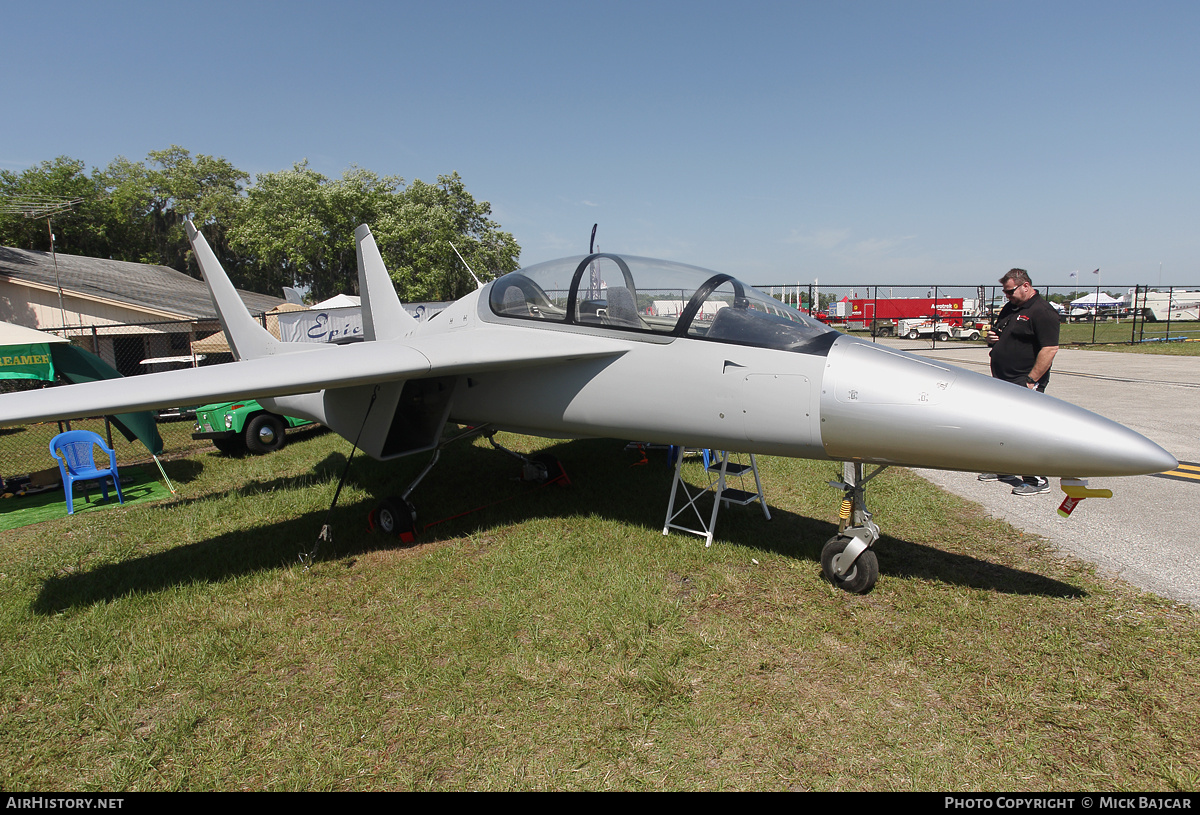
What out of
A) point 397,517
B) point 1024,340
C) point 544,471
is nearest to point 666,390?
point 397,517

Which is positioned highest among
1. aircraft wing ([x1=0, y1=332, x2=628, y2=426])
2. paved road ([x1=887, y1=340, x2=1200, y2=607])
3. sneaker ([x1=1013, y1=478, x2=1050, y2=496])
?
aircraft wing ([x1=0, y1=332, x2=628, y2=426])

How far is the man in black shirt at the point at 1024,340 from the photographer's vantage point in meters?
5.69

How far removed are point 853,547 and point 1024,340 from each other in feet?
11.8

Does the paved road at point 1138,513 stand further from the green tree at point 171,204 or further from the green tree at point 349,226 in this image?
the green tree at point 171,204

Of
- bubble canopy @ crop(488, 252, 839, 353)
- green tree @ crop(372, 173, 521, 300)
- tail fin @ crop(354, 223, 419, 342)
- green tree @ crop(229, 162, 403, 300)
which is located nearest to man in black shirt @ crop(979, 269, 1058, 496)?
bubble canopy @ crop(488, 252, 839, 353)

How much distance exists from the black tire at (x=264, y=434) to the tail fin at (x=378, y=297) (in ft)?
11.2

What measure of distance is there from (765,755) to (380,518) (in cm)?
427

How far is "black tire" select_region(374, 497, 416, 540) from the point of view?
217 inches

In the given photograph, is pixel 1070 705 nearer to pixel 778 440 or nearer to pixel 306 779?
pixel 778 440

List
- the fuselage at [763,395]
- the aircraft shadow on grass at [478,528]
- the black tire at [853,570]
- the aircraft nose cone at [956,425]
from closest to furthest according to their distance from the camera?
the aircraft nose cone at [956,425] < the fuselage at [763,395] < the black tire at [853,570] < the aircraft shadow on grass at [478,528]

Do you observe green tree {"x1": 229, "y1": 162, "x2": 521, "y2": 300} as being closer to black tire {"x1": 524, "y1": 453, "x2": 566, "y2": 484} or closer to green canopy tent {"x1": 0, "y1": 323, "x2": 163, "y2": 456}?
green canopy tent {"x1": 0, "y1": 323, "x2": 163, "y2": 456}

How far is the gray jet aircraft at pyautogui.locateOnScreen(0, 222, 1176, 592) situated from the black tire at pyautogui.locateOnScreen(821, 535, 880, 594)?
0.04ft

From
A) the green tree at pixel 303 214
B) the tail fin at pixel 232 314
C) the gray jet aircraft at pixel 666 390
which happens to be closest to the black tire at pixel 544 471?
the gray jet aircraft at pixel 666 390
